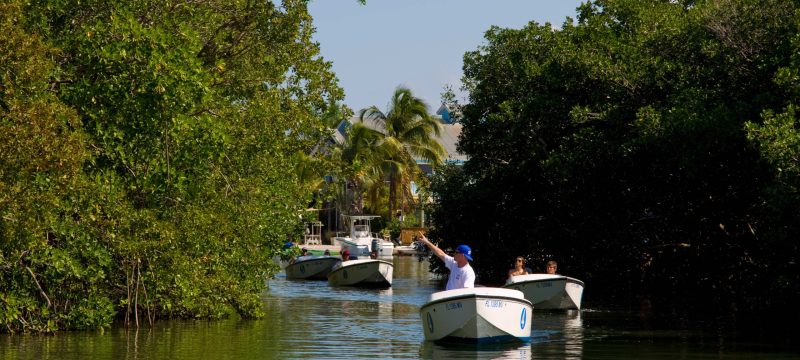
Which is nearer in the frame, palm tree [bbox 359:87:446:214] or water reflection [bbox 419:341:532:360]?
water reflection [bbox 419:341:532:360]

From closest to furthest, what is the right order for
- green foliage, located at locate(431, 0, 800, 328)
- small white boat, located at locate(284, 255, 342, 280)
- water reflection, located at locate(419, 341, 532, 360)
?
water reflection, located at locate(419, 341, 532, 360), green foliage, located at locate(431, 0, 800, 328), small white boat, located at locate(284, 255, 342, 280)

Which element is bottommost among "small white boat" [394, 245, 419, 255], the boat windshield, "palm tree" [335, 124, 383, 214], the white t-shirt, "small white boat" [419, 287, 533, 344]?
"small white boat" [419, 287, 533, 344]

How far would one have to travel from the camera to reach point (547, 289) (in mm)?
33625

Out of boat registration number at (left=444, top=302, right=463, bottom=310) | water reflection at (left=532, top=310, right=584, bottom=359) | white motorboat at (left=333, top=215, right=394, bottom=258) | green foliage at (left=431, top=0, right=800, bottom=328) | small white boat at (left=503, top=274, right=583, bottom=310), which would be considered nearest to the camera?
boat registration number at (left=444, top=302, right=463, bottom=310)

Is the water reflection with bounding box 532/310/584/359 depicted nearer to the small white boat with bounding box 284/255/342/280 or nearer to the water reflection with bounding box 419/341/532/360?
the water reflection with bounding box 419/341/532/360

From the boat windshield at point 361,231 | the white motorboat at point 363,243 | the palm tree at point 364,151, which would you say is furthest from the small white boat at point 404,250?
the palm tree at point 364,151

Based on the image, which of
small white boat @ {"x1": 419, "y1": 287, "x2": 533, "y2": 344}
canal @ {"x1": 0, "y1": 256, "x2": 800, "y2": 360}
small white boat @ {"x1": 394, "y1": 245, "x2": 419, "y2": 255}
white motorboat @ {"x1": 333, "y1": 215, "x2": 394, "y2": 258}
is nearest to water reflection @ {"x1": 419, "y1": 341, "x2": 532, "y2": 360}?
canal @ {"x1": 0, "y1": 256, "x2": 800, "y2": 360}

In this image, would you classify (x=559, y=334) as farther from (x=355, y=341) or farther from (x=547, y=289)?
(x=547, y=289)

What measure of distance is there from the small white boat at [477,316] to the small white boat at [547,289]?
8.81 m

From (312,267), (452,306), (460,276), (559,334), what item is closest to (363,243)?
(312,267)

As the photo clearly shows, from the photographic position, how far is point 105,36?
24.3 m

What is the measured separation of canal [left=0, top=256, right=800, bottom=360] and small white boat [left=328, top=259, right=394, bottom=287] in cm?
1453

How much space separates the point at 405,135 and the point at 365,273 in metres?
39.5

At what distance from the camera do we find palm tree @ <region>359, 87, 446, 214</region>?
8694 centimetres
